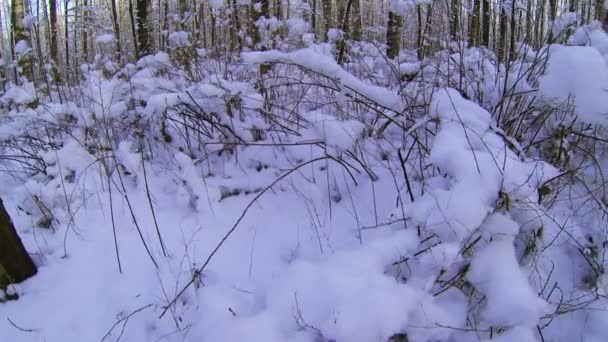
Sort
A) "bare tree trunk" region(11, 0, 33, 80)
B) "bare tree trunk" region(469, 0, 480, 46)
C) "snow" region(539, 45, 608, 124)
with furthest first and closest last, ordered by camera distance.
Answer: "bare tree trunk" region(11, 0, 33, 80)
"bare tree trunk" region(469, 0, 480, 46)
"snow" region(539, 45, 608, 124)

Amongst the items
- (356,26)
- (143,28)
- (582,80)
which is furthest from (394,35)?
(582,80)

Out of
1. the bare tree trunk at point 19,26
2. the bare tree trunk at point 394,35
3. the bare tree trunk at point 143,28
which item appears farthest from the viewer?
the bare tree trunk at point 19,26

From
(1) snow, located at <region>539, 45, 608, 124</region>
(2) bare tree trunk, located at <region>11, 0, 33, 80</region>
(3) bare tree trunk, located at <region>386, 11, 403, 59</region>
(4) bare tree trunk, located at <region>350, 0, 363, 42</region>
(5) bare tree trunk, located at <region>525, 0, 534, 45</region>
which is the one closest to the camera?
(1) snow, located at <region>539, 45, 608, 124</region>

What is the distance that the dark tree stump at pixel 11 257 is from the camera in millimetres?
1483

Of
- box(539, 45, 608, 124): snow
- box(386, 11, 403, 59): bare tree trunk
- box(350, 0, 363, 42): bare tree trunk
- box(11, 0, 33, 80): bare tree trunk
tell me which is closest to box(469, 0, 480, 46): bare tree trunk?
box(386, 11, 403, 59): bare tree trunk

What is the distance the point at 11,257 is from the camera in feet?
5.00

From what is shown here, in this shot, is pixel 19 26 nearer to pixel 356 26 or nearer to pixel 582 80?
pixel 356 26

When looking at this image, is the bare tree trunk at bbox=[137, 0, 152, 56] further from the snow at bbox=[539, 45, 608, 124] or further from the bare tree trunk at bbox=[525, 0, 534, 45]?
the snow at bbox=[539, 45, 608, 124]

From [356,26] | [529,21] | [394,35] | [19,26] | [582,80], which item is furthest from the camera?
[356,26]

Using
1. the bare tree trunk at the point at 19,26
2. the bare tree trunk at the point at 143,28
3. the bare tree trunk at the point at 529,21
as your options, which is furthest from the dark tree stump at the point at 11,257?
the bare tree trunk at the point at 19,26

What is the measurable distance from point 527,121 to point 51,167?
2.42m

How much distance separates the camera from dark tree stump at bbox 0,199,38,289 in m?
1.48

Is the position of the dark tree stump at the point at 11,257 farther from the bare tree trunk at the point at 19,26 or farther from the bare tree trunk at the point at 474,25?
the bare tree trunk at the point at 19,26

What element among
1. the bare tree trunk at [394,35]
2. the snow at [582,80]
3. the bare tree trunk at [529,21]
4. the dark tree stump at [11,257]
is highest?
the bare tree trunk at [394,35]
